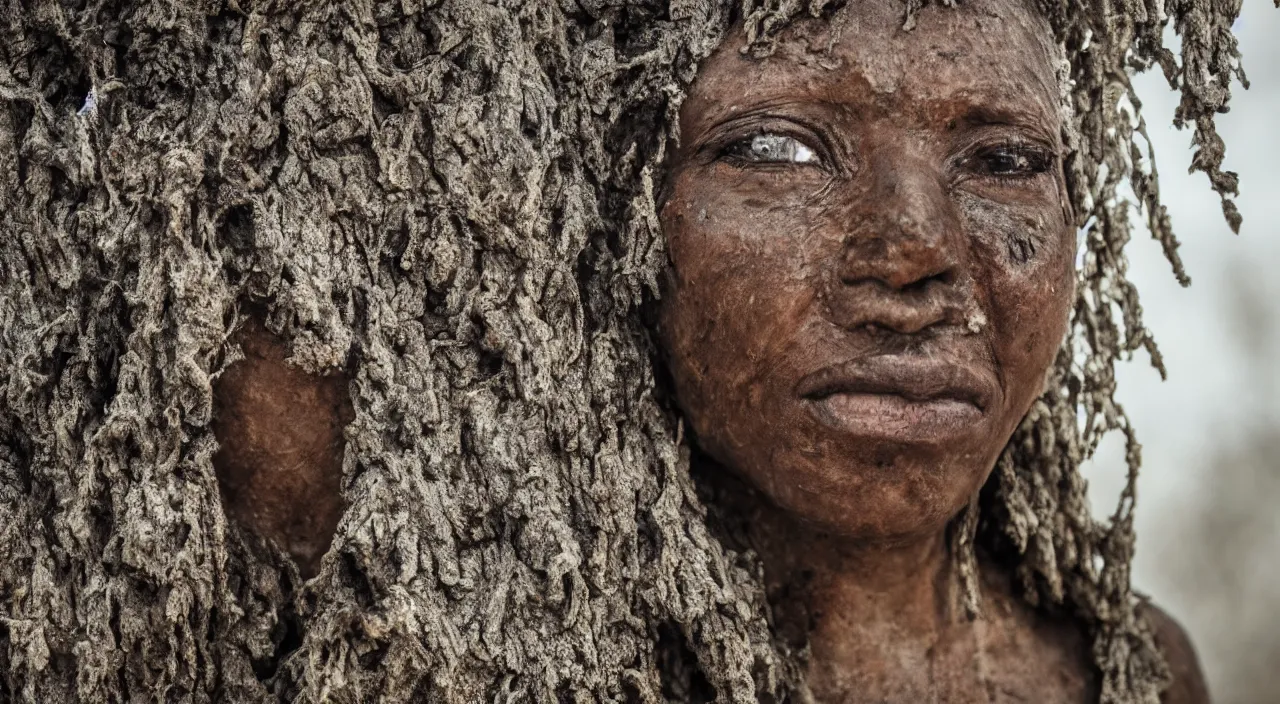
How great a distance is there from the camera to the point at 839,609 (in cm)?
220

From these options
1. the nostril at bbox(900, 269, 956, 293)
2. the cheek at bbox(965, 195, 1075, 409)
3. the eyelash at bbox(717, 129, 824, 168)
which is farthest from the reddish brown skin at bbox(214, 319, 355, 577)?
the cheek at bbox(965, 195, 1075, 409)

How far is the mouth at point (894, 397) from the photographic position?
1922 millimetres

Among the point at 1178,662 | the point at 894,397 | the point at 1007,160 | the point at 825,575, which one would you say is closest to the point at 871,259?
the point at 894,397

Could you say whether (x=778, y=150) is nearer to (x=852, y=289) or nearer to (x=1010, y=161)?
(x=852, y=289)

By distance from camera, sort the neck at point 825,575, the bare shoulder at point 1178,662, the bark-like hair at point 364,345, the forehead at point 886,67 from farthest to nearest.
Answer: the bare shoulder at point 1178,662 → the neck at point 825,575 → the forehead at point 886,67 → the bark-like hair at point 364,345

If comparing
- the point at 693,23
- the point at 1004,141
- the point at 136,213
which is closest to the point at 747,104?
the point at 693,23

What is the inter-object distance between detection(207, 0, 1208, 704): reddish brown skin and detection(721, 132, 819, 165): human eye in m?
0.01

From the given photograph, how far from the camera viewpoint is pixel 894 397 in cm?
193

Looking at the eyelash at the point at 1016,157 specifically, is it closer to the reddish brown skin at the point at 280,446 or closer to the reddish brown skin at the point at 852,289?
the reddish brown skin at the point at 852,289

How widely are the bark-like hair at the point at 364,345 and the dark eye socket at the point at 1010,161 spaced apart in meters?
0.22

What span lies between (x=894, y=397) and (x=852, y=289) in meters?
0.14

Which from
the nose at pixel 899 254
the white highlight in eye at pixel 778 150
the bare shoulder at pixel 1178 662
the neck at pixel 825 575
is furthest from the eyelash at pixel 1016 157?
the bare shoulder at pixel 1178 662

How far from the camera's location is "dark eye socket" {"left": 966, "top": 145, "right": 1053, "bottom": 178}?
204 cm

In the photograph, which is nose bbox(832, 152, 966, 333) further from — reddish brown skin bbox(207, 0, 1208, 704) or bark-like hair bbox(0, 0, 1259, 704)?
bark-like hair bbox(0, 0, 1259, 704)
